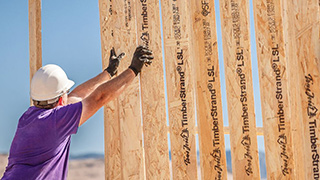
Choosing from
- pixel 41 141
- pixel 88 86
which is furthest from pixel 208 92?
pixel 41 141

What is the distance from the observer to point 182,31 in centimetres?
469

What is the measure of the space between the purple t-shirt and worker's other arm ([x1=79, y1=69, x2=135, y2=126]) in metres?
0.09

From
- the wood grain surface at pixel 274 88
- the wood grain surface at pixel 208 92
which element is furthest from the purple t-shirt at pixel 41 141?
the wood grain surface at pixel 274 88

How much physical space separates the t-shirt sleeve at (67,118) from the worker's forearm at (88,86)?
2.65 feet

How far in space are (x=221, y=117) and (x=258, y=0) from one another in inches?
58.4

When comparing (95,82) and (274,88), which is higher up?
(95,82)

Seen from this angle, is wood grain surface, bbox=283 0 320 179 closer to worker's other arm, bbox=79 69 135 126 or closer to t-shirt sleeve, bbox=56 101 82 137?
worker's other arm, bbox=79 69 135 126

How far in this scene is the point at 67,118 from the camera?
367 cm

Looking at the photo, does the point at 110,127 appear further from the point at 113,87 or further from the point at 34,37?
the point at 34,37

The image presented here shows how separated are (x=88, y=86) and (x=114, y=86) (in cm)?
62

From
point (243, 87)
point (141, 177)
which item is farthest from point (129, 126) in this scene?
point (243, 87)

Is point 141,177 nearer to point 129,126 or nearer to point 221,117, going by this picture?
point 129,126

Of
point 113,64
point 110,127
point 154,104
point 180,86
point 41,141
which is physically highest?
point 113,64

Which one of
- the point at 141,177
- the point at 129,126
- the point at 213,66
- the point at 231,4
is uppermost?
the point at 231,4
